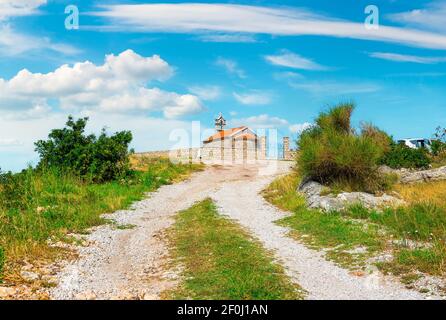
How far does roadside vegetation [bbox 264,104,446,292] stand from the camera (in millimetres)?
10453

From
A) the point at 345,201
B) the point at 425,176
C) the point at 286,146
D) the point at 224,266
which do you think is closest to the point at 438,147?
the point at 425,176

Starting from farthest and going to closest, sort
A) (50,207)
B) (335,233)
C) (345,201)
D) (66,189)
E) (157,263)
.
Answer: (66,189) → (50,207) → (345,201) → (335,233) → (157,263)

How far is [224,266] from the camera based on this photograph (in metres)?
9.83

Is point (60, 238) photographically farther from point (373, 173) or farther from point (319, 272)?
point (373, 173)

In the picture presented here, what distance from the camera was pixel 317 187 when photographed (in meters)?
19.6

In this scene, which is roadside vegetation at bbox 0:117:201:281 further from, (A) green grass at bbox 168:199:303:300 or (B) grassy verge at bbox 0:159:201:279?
(A) green grass at bbox 168:199:303:300

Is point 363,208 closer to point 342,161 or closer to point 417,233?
point 417,233

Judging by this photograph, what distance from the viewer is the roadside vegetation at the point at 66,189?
12.4m

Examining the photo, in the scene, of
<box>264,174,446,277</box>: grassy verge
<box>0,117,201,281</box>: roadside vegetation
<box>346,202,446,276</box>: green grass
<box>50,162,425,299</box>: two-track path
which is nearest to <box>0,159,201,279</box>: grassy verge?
<box>0,117,201,281</box>: roadside vegetation

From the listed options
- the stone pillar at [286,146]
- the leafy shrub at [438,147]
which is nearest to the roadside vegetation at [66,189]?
the leafy shrub at [438,147]

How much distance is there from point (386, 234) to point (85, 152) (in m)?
Answer: 18.9

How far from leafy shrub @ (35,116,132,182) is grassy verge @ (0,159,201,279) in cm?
95

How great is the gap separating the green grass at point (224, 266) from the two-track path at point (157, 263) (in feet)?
1.15

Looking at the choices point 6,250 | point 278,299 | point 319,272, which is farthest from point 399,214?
point 6,250
